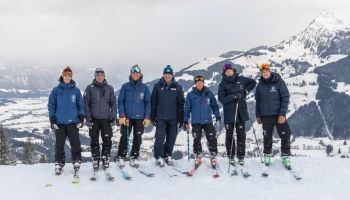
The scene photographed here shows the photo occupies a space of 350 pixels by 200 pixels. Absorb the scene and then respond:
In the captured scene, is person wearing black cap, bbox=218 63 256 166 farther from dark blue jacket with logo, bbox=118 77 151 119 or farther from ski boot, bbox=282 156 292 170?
dark blue jacket with logo, bbox=118 77 151 119

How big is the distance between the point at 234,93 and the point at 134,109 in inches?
150

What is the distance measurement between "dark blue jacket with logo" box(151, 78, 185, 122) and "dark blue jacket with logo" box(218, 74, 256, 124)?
5.35ft

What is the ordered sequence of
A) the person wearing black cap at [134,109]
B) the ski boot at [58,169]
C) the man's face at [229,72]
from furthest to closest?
the person wearing black cap at [134,109], the man's face at [229,72], the ski boot at [58,169]

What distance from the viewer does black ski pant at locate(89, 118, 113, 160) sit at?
1523cm

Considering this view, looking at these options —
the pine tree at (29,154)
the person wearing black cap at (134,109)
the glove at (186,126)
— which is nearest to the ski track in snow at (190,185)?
the person wearing black cap at (134,109)

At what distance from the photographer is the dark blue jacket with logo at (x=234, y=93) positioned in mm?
15742

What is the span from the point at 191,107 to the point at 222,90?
1353 millimetres

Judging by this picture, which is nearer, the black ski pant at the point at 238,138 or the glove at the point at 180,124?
the black ski pant at the point at 238,138

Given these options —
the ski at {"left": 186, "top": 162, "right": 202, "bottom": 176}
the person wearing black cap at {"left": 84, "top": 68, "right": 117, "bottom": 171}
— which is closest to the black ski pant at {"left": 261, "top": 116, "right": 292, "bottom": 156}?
the ski at {"left": 186, "top": 162, "right": 202, "bottom": 176}

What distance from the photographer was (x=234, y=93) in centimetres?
1585

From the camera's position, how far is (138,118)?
1589 cm

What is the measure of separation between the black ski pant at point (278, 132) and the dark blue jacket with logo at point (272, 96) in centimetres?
27

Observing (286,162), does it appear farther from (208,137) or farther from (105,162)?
(105,162)

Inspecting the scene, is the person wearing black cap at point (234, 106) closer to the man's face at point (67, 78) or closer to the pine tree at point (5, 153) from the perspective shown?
the man's face at point (67, 78)
